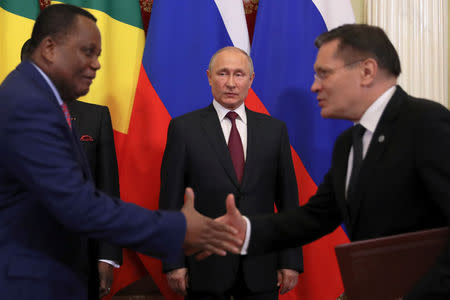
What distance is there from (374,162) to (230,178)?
40.2 inches

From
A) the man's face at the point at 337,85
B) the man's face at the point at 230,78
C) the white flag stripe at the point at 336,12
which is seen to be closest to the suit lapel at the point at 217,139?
the man's face at the point at 230,78

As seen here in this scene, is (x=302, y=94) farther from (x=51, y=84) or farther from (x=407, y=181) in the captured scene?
(x=51, y=84)

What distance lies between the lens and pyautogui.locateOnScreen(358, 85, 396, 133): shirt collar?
1710mm

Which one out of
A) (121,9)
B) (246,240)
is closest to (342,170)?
(246,240)

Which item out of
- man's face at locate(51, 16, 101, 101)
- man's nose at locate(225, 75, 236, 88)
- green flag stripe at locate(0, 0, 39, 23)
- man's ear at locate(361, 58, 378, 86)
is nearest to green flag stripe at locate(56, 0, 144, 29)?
green flag stripe at locate(0, 0, 39, 23)

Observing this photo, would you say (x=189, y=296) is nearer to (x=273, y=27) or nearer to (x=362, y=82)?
(x=362, y=82)

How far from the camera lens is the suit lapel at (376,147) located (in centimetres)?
159

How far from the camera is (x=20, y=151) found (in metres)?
1.48

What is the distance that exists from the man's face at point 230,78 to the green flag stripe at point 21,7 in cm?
129

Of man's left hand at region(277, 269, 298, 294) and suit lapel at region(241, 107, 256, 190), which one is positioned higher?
suit lapel at region(241, 107, 256, 190)

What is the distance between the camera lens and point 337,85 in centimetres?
192

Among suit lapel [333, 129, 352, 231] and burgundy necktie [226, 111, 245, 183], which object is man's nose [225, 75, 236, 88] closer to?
burgundy necktie [226, 111, 245, 183]

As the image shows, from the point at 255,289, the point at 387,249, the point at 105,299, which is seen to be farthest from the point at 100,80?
the point at 387,249

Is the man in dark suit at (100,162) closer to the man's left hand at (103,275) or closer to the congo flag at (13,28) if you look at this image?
the man's left hand at (103,275)
